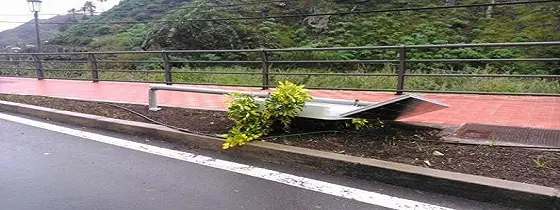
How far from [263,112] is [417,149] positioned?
161 centimetres

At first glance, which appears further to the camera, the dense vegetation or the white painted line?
the dense vegetation

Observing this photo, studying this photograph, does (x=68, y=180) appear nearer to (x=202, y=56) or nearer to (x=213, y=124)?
(x=213, y=124)

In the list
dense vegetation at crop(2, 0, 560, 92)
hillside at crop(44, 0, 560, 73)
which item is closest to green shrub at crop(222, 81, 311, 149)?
dense vegetation at crop(2, 0, 560, 92)

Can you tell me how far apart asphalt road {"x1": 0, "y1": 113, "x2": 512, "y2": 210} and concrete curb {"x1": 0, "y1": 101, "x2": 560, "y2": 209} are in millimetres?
75

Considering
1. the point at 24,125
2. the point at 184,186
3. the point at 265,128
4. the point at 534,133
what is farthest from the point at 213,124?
the point at 534,133

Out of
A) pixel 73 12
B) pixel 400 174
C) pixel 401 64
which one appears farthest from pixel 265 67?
pixel 73 12

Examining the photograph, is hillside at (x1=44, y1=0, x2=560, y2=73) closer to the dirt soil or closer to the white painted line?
the dirt soil

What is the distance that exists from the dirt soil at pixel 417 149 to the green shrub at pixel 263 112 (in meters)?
0.17

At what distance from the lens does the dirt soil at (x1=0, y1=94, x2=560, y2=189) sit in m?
3.30

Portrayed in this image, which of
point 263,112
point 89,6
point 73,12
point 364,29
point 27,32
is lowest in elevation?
point 263,112

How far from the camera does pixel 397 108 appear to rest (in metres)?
4.00

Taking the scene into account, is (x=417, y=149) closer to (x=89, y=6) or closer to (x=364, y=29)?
(x=364, y=29)

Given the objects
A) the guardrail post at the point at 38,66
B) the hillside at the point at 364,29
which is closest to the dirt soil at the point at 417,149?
the guardrail post at the point at 38,66

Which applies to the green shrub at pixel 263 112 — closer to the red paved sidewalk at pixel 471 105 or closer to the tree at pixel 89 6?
the red paved sidewalk at pixel 471 105
